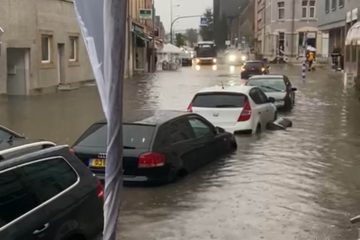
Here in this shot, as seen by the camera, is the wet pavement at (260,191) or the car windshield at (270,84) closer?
the wet pavement at (260,191)

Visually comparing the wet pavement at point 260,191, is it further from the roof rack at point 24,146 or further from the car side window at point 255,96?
the roof rack at point 24,146

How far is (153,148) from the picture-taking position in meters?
9.95

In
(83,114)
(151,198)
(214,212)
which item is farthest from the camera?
(83,114)

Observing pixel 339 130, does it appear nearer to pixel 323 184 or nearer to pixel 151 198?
pixel 323 184

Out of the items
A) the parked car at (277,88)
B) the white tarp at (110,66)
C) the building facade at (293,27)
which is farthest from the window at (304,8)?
the white tarp at (110,66)

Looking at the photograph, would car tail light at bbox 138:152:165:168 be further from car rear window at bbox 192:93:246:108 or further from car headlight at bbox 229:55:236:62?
car headlight at bbox 229:55:236:62

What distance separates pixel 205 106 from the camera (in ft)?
51.6

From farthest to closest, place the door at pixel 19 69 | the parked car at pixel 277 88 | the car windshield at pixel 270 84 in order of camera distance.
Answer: the door at pixel 19 69, the car windshield at pixel 270 84, the parked car at pixel 277 88

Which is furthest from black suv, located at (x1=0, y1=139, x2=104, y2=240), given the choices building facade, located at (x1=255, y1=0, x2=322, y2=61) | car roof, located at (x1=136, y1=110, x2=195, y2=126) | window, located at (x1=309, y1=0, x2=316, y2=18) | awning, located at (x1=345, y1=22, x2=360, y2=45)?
window, located at (x1=309, y1=0, x2=316, y2=18)

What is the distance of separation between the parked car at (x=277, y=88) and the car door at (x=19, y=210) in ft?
60.1

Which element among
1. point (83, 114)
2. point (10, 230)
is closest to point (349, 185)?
A: point (10, 230)

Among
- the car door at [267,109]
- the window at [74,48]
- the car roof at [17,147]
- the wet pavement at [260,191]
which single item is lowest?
the wet pavement at [260,191]

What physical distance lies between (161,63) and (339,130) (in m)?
51.7

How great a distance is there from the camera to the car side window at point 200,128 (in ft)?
37.8
